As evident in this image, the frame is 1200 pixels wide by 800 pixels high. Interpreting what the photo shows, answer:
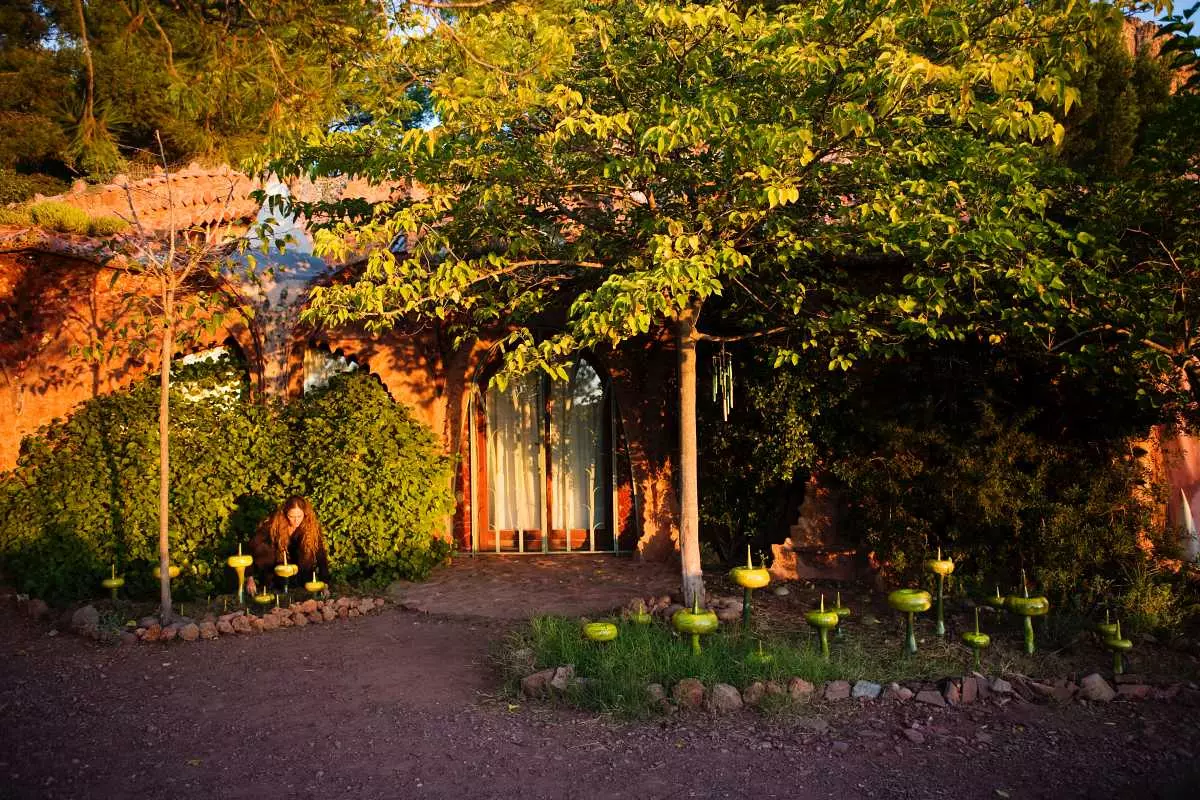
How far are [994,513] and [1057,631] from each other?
3.21 feet

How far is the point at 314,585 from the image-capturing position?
6.80 meters

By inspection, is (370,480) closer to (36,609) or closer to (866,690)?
(36,609)

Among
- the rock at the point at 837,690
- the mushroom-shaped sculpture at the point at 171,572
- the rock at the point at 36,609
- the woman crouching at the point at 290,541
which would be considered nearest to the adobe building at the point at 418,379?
the rock at the point at 36,609

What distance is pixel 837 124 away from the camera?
434 cm

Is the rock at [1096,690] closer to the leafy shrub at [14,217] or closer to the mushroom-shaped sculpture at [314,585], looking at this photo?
the mushroom-shaped sculpture at [314,585]

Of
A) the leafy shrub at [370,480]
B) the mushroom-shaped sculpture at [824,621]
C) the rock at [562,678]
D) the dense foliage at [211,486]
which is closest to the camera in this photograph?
the rock at [562,678]

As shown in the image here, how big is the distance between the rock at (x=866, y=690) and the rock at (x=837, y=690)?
4 centimetres

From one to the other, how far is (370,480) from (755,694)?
432 centimetres

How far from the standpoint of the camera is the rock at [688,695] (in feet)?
14.5

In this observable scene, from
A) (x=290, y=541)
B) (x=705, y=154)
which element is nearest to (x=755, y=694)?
(x=705, y=154)

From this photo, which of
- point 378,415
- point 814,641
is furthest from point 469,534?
point 814,641

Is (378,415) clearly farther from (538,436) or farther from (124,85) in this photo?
(124,85)

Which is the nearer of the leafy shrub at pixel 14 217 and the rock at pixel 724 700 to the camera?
the rock at pixel 724 700

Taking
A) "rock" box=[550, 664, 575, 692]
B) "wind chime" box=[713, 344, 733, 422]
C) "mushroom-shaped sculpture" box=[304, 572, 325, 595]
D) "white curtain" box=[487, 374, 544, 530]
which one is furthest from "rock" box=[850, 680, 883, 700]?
"white curtain" box=[487, 374, 544, 530]
